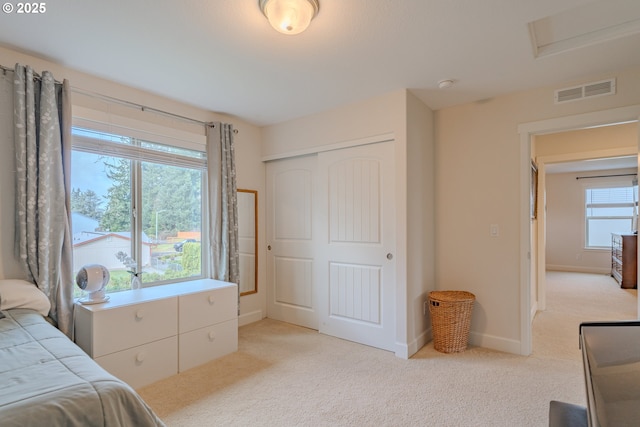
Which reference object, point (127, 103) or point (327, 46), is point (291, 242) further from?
point (327, 46)

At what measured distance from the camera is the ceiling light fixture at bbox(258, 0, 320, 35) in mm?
1599

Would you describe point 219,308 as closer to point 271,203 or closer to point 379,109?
point 271,203

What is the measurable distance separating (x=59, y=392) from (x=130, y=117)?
237 cm

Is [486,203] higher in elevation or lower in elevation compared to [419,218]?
higher

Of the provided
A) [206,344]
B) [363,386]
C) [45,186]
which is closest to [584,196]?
[363,386]

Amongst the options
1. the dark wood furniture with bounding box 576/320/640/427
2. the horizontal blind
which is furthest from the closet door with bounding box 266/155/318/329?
the dark wood furniture with bounding box 576/320/640/427

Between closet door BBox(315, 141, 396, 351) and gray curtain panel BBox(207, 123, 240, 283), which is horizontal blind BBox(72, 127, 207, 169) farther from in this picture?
closet door BBox(315, 141, 396, 351)

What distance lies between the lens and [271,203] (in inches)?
154

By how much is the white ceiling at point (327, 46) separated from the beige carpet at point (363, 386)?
2335 millimetres

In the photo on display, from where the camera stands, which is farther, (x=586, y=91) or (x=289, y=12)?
(x=586, y=91)

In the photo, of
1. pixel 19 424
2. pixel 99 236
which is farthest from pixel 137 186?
pixel 19 424

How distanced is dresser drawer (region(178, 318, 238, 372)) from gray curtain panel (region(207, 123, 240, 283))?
1.94 feet

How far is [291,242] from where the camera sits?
372 cm

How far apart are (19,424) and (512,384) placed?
271 cm
